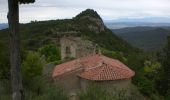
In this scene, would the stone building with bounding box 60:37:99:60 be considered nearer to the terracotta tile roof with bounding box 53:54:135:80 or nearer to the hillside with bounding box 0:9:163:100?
the hillside with bounding box 0:9:163:100

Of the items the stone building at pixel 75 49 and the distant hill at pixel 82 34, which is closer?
the stone building at pixel 75 49

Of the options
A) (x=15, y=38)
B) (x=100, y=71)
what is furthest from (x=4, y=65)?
(x=15, y=38)

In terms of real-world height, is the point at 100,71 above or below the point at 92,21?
below

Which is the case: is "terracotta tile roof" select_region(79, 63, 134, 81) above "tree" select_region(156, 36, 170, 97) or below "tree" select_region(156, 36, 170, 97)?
above

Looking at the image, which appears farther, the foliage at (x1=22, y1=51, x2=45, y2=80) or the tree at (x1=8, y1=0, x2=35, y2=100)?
the foliage at (x1=22, y1=51, x2=45, y2=80)

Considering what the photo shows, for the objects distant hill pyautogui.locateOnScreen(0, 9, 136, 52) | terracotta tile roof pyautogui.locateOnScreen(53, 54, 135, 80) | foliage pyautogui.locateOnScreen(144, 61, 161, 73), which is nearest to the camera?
terracotta tile roof pyautogui.locateOnScreen(53, 54, 135, 80)

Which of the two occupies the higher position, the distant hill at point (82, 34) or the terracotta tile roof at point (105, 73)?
the terracotta tile roof at point (105, 73)

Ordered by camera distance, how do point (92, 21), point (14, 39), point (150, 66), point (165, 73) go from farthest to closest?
1. point (92, 21)
2. point (150, 66)
3. point (165, 73)
4. point (14, 39)

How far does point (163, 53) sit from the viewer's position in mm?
42844

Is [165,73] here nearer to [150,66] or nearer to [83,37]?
[150,66]

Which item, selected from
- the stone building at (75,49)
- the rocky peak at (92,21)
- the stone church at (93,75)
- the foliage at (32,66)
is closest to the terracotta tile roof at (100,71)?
the stone church at (93,75)

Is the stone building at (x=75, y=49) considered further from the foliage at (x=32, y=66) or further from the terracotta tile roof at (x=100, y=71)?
the terracotta tile roof at (x=100, y=71)

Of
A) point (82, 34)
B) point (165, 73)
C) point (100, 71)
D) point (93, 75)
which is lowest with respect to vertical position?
point (165, 73)

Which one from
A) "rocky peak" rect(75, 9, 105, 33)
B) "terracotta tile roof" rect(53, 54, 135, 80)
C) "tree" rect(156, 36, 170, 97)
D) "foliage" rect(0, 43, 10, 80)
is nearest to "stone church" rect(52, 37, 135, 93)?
"terracotta tile roof" rect(53, 54, 135, 80)
